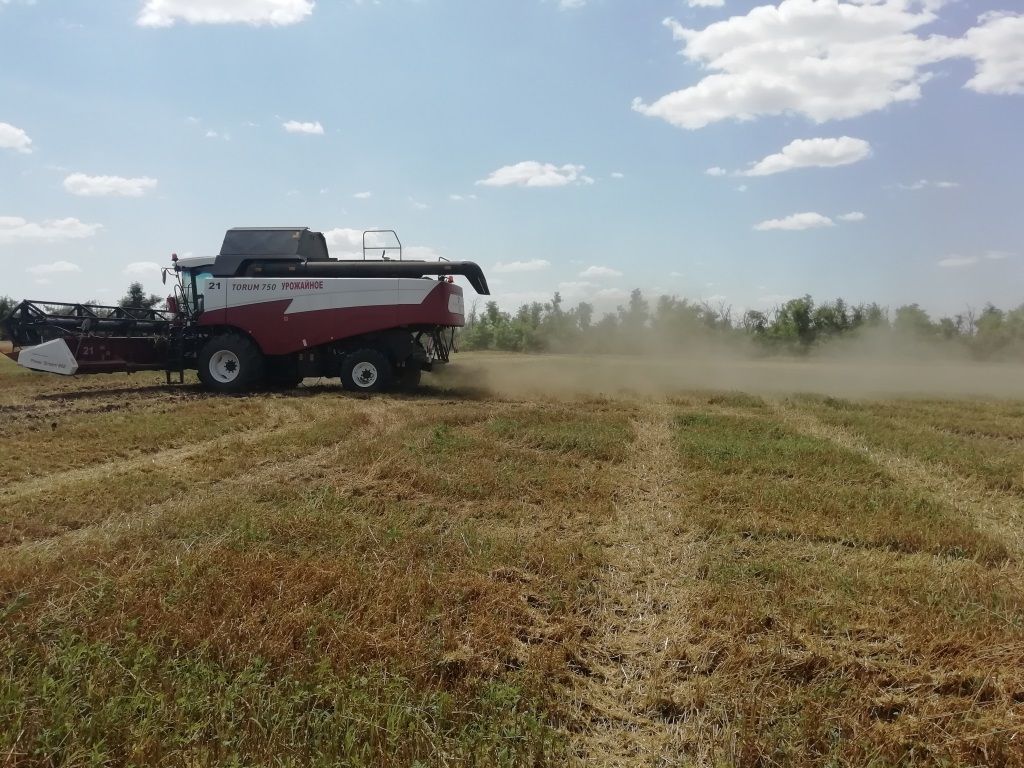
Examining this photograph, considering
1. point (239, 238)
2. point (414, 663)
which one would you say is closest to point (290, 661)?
point (414, 663)

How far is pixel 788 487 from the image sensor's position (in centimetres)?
754

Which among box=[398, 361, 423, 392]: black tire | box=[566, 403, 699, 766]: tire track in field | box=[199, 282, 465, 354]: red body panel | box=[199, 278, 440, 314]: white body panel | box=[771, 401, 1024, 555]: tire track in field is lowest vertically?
box=[566, 403, 699, 766]: tire track in field

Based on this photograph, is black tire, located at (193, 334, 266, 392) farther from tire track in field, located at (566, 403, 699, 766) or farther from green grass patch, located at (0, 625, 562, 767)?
green grass patch, located at (0, 625, 562, 767)

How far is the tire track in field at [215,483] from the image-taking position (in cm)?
551

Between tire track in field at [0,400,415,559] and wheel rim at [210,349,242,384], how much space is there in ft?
14.2

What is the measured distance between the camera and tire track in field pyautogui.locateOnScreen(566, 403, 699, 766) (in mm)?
3361

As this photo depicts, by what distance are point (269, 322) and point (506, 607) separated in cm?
1256

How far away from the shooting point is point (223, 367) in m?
15.8

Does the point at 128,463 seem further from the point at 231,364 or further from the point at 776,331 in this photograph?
the point at 776,331

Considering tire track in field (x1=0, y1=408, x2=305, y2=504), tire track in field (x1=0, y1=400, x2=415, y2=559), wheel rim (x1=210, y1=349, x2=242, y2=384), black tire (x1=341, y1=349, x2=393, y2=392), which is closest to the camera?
tire track in field (x1=0, y1=400, x2=415, y2=559)

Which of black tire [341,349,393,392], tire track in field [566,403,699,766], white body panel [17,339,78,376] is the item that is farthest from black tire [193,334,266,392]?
tire track in field [566,403,699,766]

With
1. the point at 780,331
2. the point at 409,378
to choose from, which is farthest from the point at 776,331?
the point at 409,378

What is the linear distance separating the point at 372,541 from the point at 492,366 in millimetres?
14768

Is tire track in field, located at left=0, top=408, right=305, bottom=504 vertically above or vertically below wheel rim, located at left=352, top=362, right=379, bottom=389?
below
